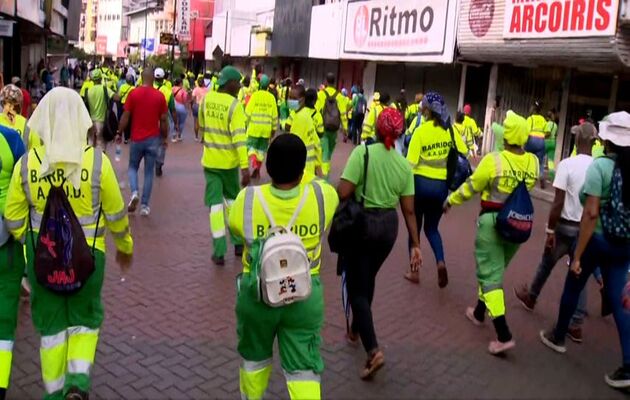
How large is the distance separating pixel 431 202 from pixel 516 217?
1.49 m

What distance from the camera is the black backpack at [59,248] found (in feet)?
11.8

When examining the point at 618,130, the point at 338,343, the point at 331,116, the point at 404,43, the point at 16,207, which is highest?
the point at 404,43

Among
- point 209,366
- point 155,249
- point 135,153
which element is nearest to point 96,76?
point 135,153

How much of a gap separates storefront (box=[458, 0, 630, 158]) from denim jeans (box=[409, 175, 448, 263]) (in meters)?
6.60

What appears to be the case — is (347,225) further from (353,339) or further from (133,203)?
(133,203)

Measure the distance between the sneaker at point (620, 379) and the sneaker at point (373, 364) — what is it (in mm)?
1650

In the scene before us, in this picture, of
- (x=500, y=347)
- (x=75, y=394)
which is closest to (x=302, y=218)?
(x=75, y=394)

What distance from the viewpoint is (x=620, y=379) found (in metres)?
5.03

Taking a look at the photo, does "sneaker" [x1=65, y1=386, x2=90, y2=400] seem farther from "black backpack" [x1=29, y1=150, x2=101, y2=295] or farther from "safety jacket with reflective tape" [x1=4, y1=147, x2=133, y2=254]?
"safety jacket with reflective tape" [x1=4, y1=147, x2=133, y2=254]

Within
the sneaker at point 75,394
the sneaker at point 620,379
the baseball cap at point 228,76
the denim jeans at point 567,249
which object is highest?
the baseball cap at point 228,76

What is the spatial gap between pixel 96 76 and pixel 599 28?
8.73 meters

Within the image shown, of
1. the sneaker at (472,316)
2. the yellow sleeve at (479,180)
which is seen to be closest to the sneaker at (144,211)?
the sneaker at (472,316)

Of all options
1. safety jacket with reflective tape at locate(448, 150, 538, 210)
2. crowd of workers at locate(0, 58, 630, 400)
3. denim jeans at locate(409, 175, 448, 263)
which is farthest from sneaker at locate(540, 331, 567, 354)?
denim jeans at locate(409, 175, 448, 263)

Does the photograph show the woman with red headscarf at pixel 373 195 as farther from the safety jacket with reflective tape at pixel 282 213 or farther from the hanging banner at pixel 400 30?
the hanging banner at pixel 400 30
